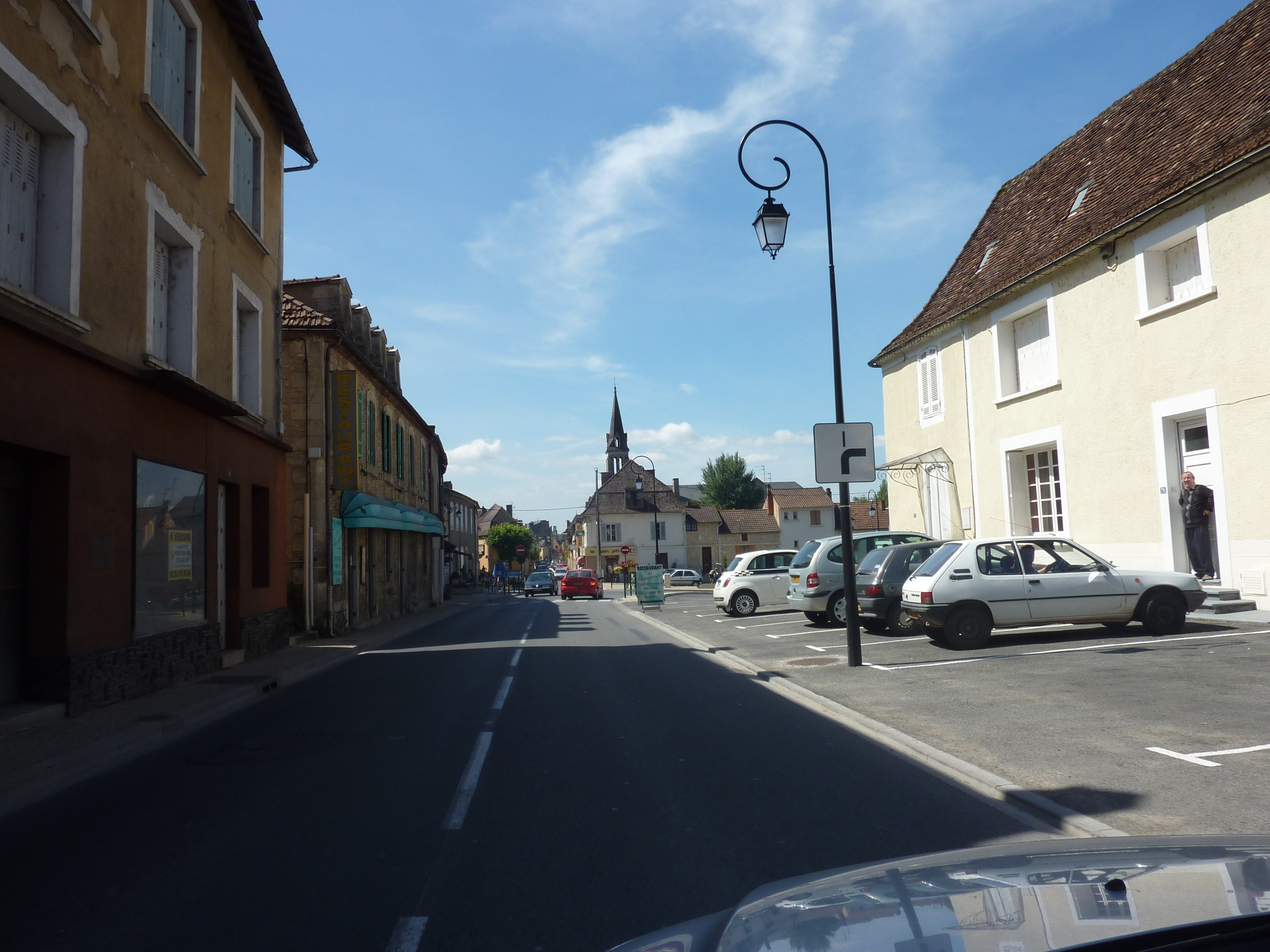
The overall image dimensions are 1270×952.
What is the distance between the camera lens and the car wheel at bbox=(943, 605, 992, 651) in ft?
41.5

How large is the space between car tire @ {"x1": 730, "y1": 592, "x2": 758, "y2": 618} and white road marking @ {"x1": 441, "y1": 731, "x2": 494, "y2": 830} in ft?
51.3

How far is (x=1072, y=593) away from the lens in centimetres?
1274

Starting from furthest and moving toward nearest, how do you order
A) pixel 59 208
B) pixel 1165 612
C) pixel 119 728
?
pixel 1165 612 < pixel 59 208 < pixel 119 728

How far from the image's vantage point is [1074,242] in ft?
55.8

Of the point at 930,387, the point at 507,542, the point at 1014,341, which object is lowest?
the point at 507,542

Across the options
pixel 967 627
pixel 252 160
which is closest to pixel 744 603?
pixel 967 627

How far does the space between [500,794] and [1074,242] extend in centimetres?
1549

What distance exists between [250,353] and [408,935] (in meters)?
14.4

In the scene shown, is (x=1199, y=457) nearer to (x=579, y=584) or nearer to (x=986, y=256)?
A: (x=986, y=256)

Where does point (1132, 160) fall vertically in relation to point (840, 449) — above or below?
above

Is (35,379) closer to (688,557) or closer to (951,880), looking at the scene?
(951,880)


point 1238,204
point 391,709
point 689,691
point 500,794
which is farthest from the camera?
point 1238,204

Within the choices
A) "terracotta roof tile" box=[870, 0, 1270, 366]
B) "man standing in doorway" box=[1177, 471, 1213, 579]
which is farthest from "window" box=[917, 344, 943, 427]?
"man standing in doorway" box=[1177, 471, 1213, 579]

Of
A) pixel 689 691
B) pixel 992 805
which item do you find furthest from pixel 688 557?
pixel 992 805
